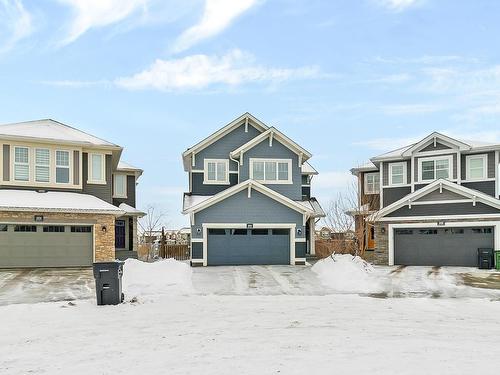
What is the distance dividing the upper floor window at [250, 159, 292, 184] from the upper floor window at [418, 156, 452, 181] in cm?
757

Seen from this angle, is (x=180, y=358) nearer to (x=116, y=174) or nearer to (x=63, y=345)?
(x=63, y=345)

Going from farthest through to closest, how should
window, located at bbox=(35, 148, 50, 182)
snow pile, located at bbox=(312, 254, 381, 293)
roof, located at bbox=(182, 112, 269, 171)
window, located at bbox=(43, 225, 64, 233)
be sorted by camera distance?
1. roof, located at bbox=(182, 112, 269, 171)
2. window, located at bbox=(35, 148, 50, 182)
3. window, located at bbox=(43, 225, 64, 233)
4. snow pile, located at bbox=(312, 254, 381, 293)

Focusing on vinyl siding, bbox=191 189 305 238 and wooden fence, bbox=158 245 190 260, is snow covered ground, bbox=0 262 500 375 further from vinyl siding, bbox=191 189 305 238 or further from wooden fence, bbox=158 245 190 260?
wooden fence, bbox=158 245 190 260

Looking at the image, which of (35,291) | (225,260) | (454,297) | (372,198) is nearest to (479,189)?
(372,198)

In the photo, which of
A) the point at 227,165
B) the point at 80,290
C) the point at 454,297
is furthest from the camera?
the point at 227,165

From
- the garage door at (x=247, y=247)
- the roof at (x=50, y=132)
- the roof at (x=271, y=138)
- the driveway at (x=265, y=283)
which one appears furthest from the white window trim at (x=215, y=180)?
the driveway at (x=265, y=283)

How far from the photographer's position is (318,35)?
18.4 meters

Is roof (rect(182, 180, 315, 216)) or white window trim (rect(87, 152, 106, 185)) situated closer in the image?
roof (rect(182, 180, 315, 216))

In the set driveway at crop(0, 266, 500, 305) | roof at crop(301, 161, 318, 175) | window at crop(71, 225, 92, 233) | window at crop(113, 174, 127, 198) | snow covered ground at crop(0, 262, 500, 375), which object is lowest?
driveway at crop(0, 266, 500, 305)

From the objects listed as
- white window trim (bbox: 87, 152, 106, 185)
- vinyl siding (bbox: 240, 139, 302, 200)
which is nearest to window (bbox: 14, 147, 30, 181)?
white window trim (bbox: 87, 152, 106, 185)

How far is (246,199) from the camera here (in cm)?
2270

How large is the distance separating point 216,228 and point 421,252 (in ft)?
34.8

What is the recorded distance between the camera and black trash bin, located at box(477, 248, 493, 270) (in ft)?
69.8

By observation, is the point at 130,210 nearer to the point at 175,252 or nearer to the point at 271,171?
the point at 175,252
